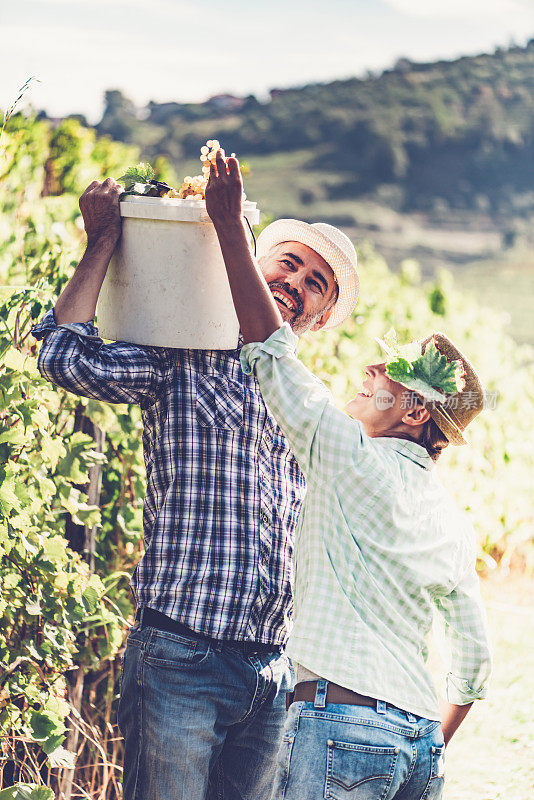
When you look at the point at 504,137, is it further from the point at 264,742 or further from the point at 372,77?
the point at 264,742

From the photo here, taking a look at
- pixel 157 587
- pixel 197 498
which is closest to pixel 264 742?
pixel 157 587

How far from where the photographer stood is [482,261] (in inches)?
1050

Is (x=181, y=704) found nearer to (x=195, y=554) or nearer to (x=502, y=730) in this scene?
(x=195, y=554)

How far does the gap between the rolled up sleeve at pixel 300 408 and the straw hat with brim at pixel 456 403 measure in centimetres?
23

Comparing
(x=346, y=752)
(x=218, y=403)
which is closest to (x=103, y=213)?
(x=218, y=403)

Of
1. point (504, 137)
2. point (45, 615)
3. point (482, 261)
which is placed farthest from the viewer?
point (504, 137)

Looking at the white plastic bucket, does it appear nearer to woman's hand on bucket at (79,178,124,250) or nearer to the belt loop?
woman's hand on bucket at (79,178,124,250)

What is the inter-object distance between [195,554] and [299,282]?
0.77 m

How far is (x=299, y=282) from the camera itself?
7.67 ft

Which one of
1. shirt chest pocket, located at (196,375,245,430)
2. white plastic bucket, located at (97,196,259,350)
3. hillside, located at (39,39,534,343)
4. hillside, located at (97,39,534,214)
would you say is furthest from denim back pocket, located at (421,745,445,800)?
hillside, located at (97,39,534,214)

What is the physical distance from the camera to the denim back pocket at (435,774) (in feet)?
5.78

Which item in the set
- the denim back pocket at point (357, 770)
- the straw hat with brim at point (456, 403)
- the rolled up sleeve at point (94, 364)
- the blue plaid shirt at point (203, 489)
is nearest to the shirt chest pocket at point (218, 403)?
the blue plaid shirt at point (203, 489)

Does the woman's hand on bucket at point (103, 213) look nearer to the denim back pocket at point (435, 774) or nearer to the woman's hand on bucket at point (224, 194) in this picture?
the woman's hand on bucket at point (224, 194)

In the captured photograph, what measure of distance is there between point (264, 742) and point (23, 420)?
1.02 meters
